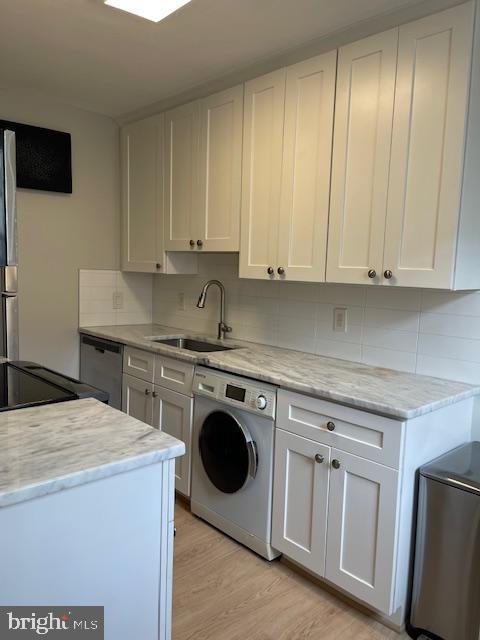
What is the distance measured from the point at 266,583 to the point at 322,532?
40cm

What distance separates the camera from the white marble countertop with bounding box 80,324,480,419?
175 centimetres

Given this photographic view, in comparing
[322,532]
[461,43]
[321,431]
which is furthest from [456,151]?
[322,532]

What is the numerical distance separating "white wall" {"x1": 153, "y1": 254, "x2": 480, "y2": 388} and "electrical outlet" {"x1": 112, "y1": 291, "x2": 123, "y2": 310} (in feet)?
1.99

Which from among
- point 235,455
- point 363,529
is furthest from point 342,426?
point 235,455

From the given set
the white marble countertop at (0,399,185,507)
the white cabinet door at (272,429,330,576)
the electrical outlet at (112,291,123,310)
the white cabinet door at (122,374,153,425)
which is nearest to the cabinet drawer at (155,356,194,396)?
the white cabinet door at (122,374,153,425)

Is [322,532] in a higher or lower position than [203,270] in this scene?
lower

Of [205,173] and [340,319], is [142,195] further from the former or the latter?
[340,319]

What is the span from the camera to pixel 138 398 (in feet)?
10.0

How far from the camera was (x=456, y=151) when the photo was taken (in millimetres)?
1777

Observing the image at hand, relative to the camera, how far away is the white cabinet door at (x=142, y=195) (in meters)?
3.25

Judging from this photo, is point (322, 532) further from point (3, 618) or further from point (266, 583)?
point (3, 618)

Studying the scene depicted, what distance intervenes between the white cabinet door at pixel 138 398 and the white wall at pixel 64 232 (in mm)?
630

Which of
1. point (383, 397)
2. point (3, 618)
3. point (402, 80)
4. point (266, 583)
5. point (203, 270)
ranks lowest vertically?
point (266, 583)

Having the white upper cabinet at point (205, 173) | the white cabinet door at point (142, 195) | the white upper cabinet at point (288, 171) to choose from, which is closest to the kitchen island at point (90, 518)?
the white upper cabinet at point (288, 171)
